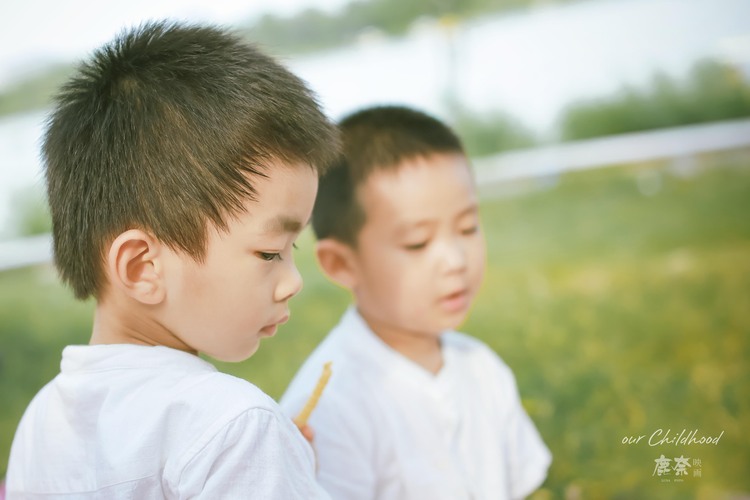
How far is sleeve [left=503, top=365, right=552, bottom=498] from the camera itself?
5.22 ft

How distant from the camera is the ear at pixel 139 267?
3.13ft

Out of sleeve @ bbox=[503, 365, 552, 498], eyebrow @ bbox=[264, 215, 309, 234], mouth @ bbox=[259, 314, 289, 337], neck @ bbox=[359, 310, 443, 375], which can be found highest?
eyebrow @ bbox=[264, 215, 309, 234]

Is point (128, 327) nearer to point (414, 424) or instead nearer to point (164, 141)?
point (164, 141)

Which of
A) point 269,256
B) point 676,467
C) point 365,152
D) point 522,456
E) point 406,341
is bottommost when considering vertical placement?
point 676,467

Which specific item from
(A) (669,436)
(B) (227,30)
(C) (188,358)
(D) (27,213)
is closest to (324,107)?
(B) (227,30)

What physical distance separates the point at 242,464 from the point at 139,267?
265mm

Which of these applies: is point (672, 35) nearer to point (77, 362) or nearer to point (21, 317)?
point (21, 317)

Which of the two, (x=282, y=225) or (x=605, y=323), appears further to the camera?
(x=605, y=323)

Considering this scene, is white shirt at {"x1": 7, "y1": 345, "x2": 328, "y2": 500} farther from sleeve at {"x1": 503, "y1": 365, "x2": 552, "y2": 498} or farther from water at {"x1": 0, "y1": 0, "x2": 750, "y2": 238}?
water at {"x1": 0, "y1": 0, "x2": 750, "y2": 238}

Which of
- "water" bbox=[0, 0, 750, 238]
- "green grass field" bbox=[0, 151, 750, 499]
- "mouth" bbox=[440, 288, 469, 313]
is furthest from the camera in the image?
"water" bbox=[0, 0, 750, 238]

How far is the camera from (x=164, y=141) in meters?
0.97

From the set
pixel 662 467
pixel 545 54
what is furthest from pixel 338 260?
pixel 545 54

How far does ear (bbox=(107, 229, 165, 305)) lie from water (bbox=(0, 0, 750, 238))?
240 centimetres

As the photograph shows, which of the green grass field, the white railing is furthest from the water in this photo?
the green grass field
